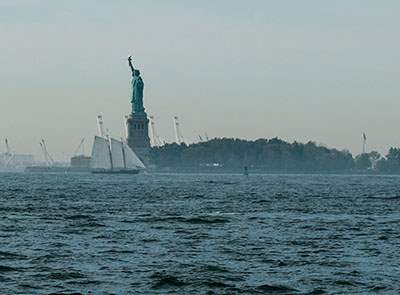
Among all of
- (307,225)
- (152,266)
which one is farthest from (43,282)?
(307,225)

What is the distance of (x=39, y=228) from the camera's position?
70.4 meters

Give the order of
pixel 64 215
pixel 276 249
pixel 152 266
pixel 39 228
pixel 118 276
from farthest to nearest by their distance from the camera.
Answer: pixel 64 215, pixel 39 228, pixel 276 249, pixel 152 266, pixel 118 276

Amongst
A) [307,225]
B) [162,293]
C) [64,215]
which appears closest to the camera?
[162,293]

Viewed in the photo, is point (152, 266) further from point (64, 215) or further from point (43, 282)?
point (64, 215)

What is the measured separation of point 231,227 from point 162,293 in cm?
3046

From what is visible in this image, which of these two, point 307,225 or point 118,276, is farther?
point 307,225

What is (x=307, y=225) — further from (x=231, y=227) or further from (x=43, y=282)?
(x=43, y=282)

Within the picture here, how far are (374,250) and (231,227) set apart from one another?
16.7 metres

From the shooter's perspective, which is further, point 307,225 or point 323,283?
point 307,225

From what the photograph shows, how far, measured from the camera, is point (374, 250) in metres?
58.1

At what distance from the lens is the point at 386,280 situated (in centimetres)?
4684

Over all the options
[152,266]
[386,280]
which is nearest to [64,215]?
[152,266]

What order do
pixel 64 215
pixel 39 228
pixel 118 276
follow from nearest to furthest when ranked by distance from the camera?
pixel 118 276
pixel 39 228
pixel 64 215

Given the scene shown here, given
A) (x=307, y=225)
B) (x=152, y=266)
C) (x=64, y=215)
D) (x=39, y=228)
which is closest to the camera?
(x=152, y=266)
